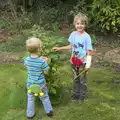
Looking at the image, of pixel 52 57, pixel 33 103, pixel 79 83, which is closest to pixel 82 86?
pixel 79 83

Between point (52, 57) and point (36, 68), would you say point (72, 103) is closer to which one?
point (52, 57)

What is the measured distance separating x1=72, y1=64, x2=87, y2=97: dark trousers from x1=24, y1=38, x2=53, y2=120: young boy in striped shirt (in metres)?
0.58

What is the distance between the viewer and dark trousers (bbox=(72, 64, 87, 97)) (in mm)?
4836

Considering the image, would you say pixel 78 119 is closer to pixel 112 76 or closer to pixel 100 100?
pixel 100 100

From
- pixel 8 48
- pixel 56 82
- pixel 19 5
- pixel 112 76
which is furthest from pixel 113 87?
pixel 19 5

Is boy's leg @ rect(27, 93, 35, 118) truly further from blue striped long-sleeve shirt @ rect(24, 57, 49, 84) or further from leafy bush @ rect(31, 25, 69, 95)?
leafy bush @ rect(31, 25, 69, 95)

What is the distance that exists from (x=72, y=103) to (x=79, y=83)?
299 millimetres

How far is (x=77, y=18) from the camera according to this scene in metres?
4.67

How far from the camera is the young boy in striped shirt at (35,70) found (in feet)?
14.0

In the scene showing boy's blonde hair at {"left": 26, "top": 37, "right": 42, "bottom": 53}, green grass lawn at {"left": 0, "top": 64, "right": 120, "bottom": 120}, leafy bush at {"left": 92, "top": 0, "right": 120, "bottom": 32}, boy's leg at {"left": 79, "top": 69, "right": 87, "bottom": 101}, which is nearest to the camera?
boy's blonde hair at {"left": 26, "top": 37, "right": 42, "bottom": 53}

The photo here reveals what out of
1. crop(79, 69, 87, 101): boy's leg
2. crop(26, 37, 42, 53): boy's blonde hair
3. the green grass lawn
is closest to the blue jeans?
the green grass lawn

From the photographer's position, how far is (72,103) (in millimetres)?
4980

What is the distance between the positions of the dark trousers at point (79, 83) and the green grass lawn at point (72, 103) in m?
0.16

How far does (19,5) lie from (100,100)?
7134 mm
